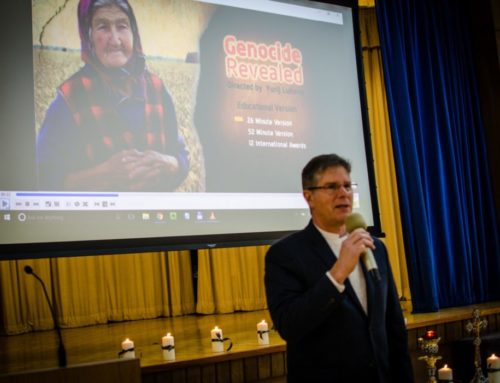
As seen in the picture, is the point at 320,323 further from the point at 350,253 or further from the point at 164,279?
the point at 164,279

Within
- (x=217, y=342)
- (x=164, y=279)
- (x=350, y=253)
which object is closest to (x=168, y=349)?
(x=217, y=342)

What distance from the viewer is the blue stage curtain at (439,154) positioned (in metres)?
4.90

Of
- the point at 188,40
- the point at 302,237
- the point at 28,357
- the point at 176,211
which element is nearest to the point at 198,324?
the point at 28,357

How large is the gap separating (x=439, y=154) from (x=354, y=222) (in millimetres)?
3143

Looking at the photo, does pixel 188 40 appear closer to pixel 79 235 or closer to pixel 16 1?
pixel 16 1

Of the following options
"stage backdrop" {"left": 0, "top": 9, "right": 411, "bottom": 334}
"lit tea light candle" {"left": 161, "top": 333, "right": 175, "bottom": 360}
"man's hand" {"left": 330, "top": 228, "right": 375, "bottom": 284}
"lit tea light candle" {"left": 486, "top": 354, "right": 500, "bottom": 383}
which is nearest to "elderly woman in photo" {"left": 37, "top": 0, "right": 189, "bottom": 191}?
"lit tea light candle" {"left": 161, "top": 333, "right": 175, "bottom": 360}

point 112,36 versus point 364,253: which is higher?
point 112,36

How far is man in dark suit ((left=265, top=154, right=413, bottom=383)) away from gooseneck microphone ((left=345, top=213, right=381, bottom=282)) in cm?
4

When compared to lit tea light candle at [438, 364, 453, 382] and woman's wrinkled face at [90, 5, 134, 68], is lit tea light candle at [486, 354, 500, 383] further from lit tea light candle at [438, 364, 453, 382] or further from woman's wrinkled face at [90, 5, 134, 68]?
woman's wrinkled face at [90, 5, 134, 68]

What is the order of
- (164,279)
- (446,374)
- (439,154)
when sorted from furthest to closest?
(164,279), (439,154), (446,374)

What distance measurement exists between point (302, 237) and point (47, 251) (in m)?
1.38

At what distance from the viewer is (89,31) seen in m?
3.41

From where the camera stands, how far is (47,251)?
3135 mm

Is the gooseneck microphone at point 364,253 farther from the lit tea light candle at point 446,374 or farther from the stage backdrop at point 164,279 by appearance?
the stage backdrop at point 164,279
